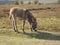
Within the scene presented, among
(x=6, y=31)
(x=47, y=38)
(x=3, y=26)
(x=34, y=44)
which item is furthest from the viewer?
(x=3, y=26)

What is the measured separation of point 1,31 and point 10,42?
4.29 m

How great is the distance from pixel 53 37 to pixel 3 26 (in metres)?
5.64

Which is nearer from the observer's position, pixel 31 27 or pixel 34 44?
pixel 34 44

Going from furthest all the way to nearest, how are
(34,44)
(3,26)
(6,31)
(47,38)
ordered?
(3,26) → (6,31) → (47,38) → (34,44)

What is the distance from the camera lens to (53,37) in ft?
54.9

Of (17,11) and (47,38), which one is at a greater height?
(17,11)

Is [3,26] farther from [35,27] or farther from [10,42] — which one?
[10,42]

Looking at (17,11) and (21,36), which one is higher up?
(17,11)

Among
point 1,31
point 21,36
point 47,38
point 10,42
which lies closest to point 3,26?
point 1,31

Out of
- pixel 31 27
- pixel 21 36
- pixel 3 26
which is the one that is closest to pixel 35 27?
pixel 31 27

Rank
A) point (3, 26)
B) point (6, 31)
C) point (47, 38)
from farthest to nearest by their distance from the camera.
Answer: point (3, 26)
point (6, 31)
point (47, 38)

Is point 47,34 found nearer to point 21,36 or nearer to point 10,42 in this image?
point 21,36

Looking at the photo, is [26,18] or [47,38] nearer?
[47,38]

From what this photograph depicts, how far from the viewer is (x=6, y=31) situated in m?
18.0
